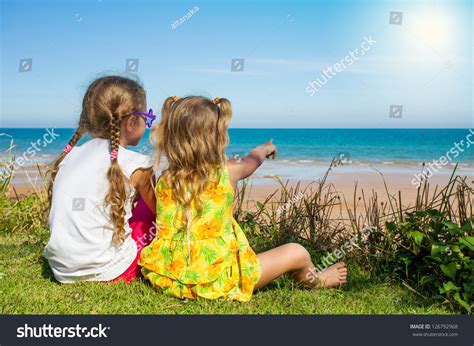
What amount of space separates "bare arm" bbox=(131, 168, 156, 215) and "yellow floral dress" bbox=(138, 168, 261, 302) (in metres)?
0.14

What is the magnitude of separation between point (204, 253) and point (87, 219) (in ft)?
2.29

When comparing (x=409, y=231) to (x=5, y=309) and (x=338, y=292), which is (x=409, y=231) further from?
(x=5, y=309)

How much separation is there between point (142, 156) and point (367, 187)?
7317mm

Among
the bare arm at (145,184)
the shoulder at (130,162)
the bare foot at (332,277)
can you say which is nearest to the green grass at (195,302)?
the bare foot at (332,277)

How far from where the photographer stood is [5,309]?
2.85 m

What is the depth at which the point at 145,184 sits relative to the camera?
317cm

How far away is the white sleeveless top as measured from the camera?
3074 mm

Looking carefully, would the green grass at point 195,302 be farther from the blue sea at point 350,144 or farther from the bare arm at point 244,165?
the blue sea at point 350,144

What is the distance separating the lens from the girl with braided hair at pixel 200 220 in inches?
116

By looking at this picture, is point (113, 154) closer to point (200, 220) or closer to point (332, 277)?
point (200, 220)

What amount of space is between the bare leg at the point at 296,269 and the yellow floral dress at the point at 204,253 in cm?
7

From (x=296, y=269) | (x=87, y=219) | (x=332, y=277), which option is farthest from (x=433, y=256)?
(x=87, y=219)

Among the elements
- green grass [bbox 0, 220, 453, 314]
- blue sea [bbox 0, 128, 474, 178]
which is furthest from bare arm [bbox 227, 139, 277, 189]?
blue sea [bbox 0, 128, 474, 178]

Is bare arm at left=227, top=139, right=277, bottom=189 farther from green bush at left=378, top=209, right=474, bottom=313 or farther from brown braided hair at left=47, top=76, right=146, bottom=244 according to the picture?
green bush at left=378, top=209, right=474, bottom=313
